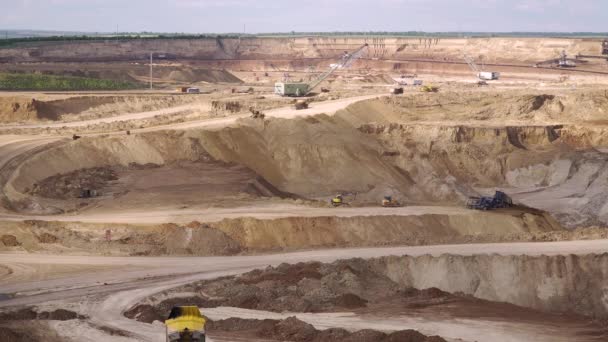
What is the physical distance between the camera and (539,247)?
53344 mm

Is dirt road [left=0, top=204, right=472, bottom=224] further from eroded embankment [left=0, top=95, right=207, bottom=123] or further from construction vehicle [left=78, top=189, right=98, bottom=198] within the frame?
eroded embankment [left=0, top=95, right=207, bottom=123]

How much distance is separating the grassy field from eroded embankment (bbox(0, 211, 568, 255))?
6684cm

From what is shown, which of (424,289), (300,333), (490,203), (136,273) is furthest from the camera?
(490,203)

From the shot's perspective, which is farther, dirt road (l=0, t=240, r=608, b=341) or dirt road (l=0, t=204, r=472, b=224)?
dirt road (l=0, t=204, r=472, b=224)

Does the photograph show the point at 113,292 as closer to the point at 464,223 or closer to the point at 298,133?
the point at 464,223

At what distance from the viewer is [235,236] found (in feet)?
187

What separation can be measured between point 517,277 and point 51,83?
286 ft

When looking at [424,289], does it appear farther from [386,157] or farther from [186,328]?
[386,157]

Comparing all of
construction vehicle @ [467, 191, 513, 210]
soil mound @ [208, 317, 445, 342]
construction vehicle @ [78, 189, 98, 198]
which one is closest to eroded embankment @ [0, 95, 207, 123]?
construction vehicle @ [78, 189, 98, 198]

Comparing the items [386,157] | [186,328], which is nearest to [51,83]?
[386,157]

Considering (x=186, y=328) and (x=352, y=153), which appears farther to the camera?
(x=352, y=153)

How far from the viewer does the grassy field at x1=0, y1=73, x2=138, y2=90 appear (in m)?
120

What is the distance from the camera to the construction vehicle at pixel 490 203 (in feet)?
230

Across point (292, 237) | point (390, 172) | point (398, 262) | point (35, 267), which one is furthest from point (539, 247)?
point (390, 172)
